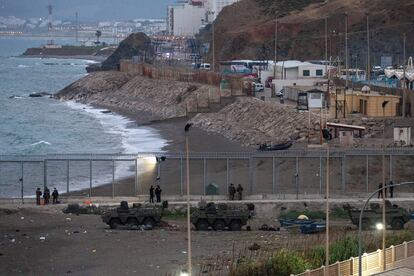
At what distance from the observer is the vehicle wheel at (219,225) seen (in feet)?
93.5

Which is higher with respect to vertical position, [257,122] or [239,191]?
[257,122]

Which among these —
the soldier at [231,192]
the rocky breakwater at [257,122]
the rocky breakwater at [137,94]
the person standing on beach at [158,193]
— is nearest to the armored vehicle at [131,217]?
the person standing on beach at [158,193]

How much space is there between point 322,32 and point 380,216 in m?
57.6

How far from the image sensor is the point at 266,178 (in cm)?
3469

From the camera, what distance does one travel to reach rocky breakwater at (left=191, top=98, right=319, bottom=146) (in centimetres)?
4550

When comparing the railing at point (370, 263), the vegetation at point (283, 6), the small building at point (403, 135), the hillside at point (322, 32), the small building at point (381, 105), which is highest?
the vegetation at point (283, 6)

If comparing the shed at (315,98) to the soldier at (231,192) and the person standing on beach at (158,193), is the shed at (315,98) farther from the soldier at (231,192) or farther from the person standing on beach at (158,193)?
the person standing on beach at (158,193)

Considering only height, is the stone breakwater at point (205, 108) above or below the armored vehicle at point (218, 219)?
above

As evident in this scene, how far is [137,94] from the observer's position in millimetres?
79750

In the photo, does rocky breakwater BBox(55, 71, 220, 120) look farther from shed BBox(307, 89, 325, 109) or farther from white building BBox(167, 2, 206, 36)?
white building BBox(167, 2, 206, 36)

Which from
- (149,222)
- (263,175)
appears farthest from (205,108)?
(149,222)

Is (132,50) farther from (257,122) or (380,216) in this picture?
(380,216)

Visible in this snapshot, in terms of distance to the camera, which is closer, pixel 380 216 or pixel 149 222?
pixel 380 216

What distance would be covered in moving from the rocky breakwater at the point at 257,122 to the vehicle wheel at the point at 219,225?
1491 centimetres
